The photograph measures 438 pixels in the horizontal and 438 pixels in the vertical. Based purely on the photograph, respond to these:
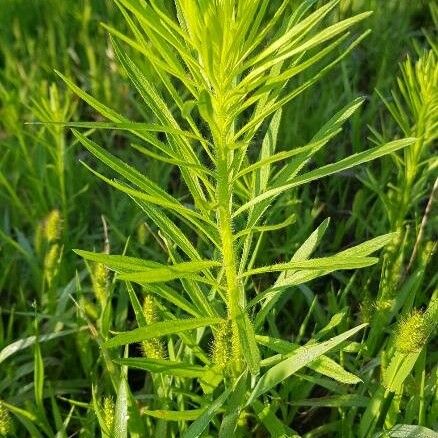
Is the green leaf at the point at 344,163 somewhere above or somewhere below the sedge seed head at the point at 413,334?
above

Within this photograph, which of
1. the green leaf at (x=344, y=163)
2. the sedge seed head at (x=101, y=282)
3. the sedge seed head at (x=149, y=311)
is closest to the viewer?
the green leaf at (x=344, y=163)

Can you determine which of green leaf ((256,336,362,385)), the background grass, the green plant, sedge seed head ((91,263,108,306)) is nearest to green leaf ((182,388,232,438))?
the green plant

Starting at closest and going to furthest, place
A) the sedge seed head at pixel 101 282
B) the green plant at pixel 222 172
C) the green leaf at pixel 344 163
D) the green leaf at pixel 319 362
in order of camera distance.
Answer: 1. the green plant at pixel 222 172
2. the green leaf at pixel 344 163
3. the green leaf at pixel 319 362
4. the sedge seed head at pixel 101 282

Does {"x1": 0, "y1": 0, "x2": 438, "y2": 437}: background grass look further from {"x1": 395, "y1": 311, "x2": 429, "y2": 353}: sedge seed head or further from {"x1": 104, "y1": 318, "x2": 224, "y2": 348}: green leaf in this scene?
{"x1": 104, "y1": 318, "x2": 224, "y2": 348}: green leaf

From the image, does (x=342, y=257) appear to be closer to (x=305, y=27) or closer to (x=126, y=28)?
(x=305, y=27)

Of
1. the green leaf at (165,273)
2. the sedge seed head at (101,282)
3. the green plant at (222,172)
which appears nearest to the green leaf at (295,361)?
the green plant at (222,172)

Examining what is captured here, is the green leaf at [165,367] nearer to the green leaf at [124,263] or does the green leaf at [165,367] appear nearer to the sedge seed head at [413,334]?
the green leaf at [124,263]

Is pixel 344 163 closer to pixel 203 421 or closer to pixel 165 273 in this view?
pixel 165 273
